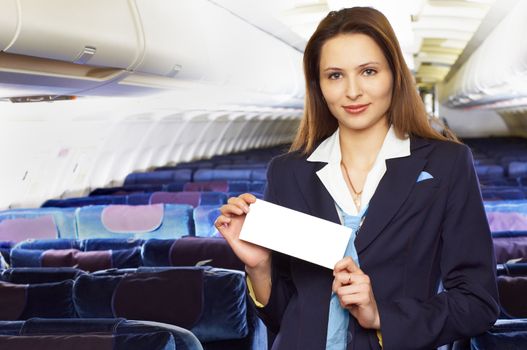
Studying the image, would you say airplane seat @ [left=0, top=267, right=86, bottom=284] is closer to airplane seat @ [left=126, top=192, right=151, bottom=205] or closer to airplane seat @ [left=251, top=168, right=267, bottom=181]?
airplane seat @ [left=126, top=192, right=151, bottom=205]

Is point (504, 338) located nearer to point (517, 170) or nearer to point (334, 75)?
point (334, 75)

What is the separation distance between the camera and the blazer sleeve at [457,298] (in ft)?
4.95

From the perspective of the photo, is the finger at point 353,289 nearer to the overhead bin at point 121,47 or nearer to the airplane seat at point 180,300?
the airplane seat at point 180,300

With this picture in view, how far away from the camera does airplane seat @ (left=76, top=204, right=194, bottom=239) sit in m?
4.39

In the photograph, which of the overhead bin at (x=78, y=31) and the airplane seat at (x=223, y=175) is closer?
the overhead bin at (x=78, y=31)

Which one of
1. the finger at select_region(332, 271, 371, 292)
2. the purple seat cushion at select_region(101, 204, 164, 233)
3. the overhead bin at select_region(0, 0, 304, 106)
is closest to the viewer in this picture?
the finger at select_region(332, 271, 371, 292)

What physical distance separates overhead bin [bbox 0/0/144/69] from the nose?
1.58 m

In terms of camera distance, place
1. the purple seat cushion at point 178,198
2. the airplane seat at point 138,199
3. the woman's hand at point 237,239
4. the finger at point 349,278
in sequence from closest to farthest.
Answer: the finger at point 349,278 → the woman's hand at point 237,239 → the purple seat cushion at point 178,198 → the airplane seat at point 138,199

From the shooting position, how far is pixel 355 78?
62.4 inches

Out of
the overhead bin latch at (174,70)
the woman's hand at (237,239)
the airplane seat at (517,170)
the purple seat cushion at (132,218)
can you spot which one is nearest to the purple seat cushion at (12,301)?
the woman's hand at (237,239)

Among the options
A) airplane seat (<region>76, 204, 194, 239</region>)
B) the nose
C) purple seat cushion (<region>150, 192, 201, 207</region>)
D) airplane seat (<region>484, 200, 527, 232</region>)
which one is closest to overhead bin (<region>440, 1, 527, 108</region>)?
airplane seat (<region>484, 200, 527, 232</region>)

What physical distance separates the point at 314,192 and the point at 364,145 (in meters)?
0.19

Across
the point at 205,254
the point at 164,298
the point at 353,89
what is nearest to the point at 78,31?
the point at 205,254

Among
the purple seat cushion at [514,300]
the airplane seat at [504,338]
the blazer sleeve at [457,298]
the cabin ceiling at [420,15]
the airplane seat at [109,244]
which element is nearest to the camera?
the blazer sleeve at [457,298]
